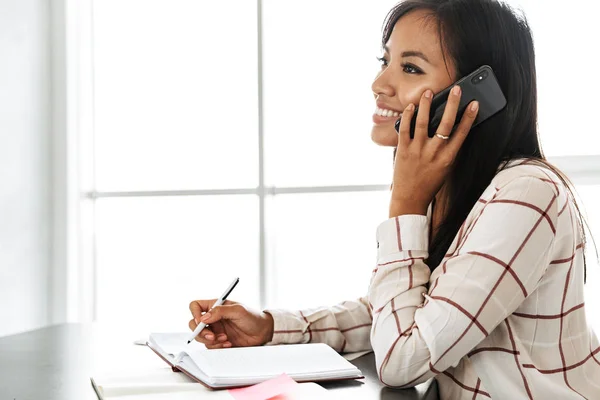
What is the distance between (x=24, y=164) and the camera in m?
3.13

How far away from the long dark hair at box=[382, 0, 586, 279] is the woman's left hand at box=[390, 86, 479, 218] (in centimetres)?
5

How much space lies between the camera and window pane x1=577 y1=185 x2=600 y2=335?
7.47 feet

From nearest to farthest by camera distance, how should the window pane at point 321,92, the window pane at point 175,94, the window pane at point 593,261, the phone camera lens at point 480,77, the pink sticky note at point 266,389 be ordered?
the pink sticky note at point 266,389 < the phone camera lens at point 480,77 < the window pane at point 593,261 < the window pane at point 321,92 < the window pane at point 175,94

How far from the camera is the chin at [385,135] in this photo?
1321mm

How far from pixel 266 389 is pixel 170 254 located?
7.59 feet

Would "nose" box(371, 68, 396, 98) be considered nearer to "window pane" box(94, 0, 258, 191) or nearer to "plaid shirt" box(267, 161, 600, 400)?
"plaid shirt" box(267, 161, 600, 400)

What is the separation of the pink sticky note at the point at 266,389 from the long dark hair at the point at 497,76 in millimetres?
346

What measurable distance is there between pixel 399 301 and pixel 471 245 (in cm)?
14

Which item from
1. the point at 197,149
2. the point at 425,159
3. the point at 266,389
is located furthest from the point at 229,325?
the point at 197,149

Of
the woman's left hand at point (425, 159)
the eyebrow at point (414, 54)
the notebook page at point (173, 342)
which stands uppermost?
the eyebrow at point (414, 54)

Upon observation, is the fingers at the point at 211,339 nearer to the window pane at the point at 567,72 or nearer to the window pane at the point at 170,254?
the window pane at the point at 567,72

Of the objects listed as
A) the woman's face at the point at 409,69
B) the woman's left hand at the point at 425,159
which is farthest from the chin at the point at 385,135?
the woman's left hand at the point at 425,159

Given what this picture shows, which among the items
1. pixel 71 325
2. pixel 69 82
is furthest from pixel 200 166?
pixel 71 325

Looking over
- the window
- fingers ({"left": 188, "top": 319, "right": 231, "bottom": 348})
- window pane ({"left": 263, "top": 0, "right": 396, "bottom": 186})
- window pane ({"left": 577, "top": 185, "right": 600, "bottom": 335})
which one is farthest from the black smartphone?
window pane ({"left": 263, "top": 0, "right": 396, "bottom": 186})
